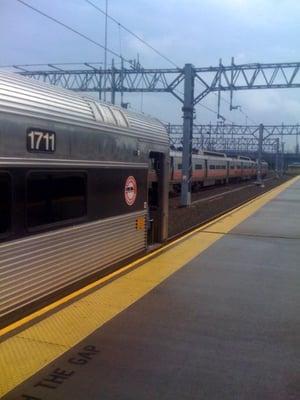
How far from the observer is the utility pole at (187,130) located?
24047 mm

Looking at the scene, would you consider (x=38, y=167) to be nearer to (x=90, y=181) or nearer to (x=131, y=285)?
(x=90, y=181)

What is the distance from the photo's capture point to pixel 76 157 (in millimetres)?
6926

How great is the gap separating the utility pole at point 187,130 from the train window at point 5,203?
18.6 m

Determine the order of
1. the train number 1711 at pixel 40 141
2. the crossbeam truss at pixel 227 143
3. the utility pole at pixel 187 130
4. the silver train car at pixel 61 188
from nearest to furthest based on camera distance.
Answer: the silver train car at pixel 61 188 → the train number 1711 at pixel 40 141 → the utility pole at pixel 187 130 → the crossbeam truss at pixel 227 143

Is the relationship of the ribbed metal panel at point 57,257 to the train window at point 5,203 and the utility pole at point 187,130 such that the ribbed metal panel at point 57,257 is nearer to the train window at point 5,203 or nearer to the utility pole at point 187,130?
the train window at point 5,203

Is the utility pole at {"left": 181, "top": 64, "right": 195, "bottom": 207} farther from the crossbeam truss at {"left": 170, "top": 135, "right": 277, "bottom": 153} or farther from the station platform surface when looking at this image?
the crossbeam truss at {"left": 170, "top": 135, "right": 277, "bottom": 153}

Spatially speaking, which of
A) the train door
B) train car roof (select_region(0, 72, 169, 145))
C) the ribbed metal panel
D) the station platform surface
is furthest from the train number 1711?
the train door

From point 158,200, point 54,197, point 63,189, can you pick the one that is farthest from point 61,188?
point 158,200

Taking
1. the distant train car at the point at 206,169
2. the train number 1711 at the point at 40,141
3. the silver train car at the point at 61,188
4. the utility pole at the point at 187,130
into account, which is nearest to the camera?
the silver train car at the point at 61,188

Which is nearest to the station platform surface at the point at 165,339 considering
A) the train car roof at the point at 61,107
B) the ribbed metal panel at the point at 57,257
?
the ribbed metal panel at the point at 57,257

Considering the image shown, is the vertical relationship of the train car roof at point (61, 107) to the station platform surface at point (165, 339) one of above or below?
above

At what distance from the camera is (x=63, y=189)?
6.71 metres

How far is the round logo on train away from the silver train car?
0.6 inches

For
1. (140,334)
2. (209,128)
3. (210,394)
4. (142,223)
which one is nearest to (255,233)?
(142,223)
